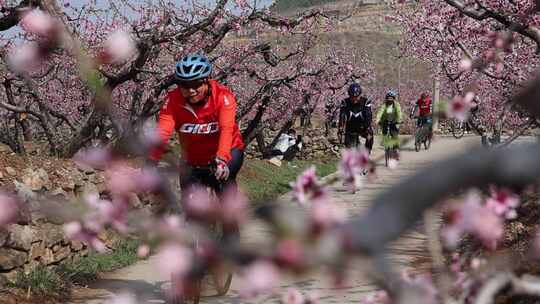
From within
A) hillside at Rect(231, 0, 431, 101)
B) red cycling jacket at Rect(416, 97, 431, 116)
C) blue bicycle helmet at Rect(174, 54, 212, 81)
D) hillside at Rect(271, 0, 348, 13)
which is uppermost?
hillside at Rect(271, 0, 348, 13)

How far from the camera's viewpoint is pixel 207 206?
146cm

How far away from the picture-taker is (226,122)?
581 cm

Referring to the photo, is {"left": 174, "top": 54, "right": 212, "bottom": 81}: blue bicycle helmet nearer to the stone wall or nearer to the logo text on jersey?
the logo text on jersey

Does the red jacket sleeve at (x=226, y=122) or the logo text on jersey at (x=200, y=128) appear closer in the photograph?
the red jacket sleeve at (x=226, y=122)

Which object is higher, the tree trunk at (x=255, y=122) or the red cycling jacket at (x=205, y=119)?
the tree trunk at (x=255, y=122)

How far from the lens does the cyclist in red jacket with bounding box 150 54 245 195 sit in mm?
5672

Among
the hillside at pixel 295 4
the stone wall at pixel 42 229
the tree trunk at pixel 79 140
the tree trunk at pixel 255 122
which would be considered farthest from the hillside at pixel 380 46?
the stone wall at pixel 42 229

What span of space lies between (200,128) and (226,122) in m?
0.24

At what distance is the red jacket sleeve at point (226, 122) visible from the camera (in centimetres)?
570

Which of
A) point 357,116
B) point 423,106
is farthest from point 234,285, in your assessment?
point 423,106

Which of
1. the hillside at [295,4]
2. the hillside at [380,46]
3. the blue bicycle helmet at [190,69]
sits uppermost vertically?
the hillside at [295,4]

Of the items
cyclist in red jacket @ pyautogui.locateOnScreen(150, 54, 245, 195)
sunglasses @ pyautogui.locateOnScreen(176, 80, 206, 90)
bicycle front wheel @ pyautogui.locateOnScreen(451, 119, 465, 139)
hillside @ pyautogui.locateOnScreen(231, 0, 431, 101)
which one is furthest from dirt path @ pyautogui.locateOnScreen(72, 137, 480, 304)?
hillside @ pyautogui.locateOnScreen(231, 0, 431, 101)

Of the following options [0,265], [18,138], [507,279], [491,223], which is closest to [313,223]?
[491,223]

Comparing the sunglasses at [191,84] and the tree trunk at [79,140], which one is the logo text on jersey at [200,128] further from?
the tree trunk at [79,140]
